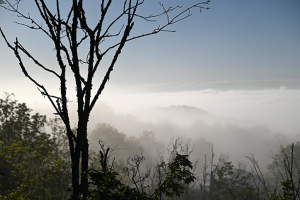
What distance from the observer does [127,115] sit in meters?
154

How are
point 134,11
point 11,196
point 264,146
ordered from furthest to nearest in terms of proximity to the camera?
point 264,146
point 11,196
point 134,11

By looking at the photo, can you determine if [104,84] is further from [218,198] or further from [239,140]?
[239,140]

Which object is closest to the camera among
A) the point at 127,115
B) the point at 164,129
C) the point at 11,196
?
the point at 11,196

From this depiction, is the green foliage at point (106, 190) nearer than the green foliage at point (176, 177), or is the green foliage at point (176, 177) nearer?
the green foliage at point (106, 190)

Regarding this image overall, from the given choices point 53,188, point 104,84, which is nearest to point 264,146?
point 53,188

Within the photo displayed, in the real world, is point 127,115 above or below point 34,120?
above

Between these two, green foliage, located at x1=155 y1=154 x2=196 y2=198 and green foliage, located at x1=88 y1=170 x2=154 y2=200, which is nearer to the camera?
green foliage, located at x1=88 y1=170 x2=154 y2=200

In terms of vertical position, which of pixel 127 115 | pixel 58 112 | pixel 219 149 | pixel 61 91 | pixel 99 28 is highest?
pixel 127 115

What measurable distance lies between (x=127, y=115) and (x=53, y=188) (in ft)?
461

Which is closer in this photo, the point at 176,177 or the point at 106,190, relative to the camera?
the point at 106,190

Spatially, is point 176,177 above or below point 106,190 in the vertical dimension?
below

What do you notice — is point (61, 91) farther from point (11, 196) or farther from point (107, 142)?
point (107, 142)

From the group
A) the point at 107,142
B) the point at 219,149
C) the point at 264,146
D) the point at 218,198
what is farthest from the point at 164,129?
the point at 218,198

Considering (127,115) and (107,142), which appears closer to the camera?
(107,142)
